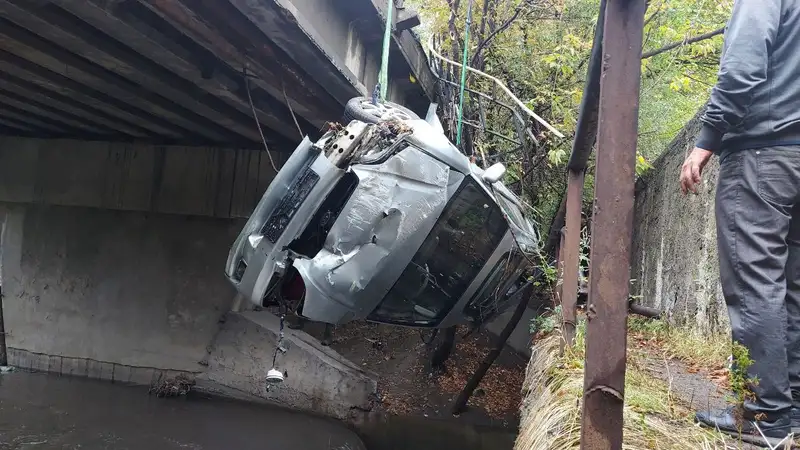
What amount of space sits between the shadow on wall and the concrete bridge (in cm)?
381

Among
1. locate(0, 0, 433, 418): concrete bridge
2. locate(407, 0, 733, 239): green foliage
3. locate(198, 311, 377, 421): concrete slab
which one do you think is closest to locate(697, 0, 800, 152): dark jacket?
locate(0, 0, 433, 418): concrete bridge

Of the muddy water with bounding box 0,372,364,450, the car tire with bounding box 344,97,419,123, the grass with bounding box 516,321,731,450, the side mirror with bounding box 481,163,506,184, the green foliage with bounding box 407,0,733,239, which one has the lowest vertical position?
the muddy water with bounding box 0,372,364,450

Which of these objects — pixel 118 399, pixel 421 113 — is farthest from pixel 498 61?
pixel 118 399

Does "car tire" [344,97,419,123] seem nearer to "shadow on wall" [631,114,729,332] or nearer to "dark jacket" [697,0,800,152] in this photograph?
"dark jacket" [697,0,800,152]

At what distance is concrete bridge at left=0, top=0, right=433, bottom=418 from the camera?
721 centimetres

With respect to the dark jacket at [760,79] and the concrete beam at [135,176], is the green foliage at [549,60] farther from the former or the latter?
the dark jacket at [760,79]

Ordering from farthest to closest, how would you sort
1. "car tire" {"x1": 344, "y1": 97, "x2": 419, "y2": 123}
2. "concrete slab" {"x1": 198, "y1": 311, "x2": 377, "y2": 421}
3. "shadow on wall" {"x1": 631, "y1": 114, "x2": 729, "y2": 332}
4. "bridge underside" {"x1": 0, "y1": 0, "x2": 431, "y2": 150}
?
"concrete slab" {"x1": 198, "y1": 311, "x2": 377, "y2": 421}, "shadow on wall" {"x1": 631, "y1": 114, "x2": 729, "y2": 332}, "bridge underside" {"x1": 0, "y1": 0, "x2": 431, "y2": 150}, "car tire" {"x1": 344, "y1": 97, "x2": 419, "y2": 123}

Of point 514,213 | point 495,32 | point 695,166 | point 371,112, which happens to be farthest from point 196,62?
point 695,166

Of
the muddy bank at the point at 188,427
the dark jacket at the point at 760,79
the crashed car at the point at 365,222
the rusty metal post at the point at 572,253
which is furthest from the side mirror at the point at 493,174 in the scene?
the muddy bank at the point at 188,427

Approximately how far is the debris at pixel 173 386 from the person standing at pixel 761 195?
9.72m

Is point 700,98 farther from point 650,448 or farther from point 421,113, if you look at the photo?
point 650,448

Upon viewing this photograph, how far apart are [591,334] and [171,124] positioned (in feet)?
30.3

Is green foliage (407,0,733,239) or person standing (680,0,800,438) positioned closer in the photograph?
person standing (680,0,800,438)

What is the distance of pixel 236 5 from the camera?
4617mm
